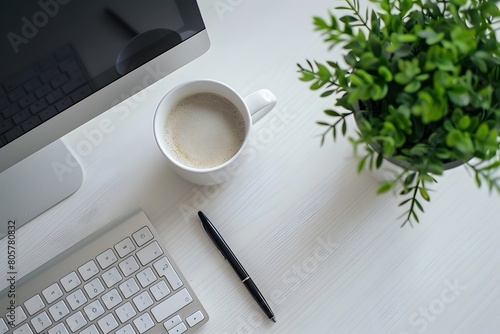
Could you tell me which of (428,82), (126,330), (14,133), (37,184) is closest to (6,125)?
(14,133)

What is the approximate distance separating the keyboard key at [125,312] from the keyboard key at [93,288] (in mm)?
28

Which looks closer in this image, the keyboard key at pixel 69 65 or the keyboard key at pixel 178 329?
the keyboard key at pixel 69 65

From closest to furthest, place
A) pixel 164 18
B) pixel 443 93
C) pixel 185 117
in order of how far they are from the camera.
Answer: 1. pixel 443 93
2. pixel 164 18
3. pixel 185 117

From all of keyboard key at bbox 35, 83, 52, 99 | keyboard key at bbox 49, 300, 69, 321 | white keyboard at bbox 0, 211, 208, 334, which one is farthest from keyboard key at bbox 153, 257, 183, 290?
keyboard key at bbox 35, 83, 52, 99

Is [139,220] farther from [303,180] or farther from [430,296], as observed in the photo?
[430,296]

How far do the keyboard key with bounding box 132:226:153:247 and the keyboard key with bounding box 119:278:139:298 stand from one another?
0.14 feet

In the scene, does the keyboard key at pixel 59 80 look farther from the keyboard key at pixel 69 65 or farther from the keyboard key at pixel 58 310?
the keyboard key at pixel 58 310

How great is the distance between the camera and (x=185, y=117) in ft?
1.96

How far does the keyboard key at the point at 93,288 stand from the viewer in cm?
58

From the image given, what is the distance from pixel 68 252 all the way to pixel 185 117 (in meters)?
0.20

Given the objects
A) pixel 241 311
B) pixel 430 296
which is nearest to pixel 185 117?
pixel 241 311

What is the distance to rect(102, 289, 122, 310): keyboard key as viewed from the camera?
583 mm

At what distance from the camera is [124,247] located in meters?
0.59

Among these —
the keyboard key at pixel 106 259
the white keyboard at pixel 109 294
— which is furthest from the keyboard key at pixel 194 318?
the keyboard key at pixel 106 259
